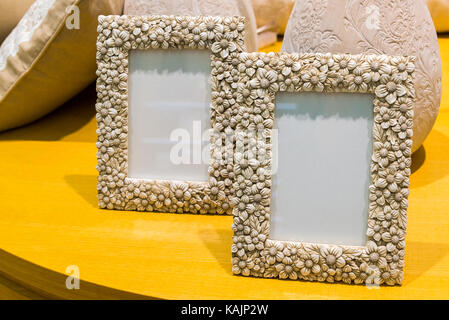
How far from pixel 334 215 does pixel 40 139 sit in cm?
81

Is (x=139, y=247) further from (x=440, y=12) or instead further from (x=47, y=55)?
(x=440, y=12)

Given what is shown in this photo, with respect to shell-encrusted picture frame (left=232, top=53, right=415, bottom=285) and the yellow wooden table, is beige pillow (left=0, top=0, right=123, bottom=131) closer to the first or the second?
the yellow wooden table

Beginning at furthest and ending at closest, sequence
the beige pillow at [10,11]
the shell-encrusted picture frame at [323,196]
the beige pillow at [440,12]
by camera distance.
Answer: the beige pillow at [440,12] → the beige pillow at [10,11] → the shell-encrusted picture frame at [323,196]

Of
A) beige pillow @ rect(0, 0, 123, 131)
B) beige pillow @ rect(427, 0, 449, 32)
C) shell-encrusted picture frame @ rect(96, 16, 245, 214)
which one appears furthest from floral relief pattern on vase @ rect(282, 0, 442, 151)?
beige pillow @ rect(427, 0, 449, 32)

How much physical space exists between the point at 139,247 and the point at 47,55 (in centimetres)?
54

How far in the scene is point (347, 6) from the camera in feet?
2.42

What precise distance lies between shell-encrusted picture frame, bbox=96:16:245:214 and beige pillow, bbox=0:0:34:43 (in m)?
0.66

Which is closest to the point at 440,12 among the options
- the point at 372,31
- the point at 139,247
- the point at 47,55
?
the point at 372,31

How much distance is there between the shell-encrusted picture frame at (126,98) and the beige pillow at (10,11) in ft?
Result: 2.16

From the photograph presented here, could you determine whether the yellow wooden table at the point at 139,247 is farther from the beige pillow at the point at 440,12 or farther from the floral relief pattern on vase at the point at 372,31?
the beige pillow at the point at 440,12

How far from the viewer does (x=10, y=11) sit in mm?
1255

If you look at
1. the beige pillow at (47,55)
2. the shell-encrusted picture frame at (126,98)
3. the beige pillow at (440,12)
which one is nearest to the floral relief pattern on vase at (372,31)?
the shell-encrusted picture frame at (126,98)

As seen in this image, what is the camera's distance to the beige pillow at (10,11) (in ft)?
4.09
